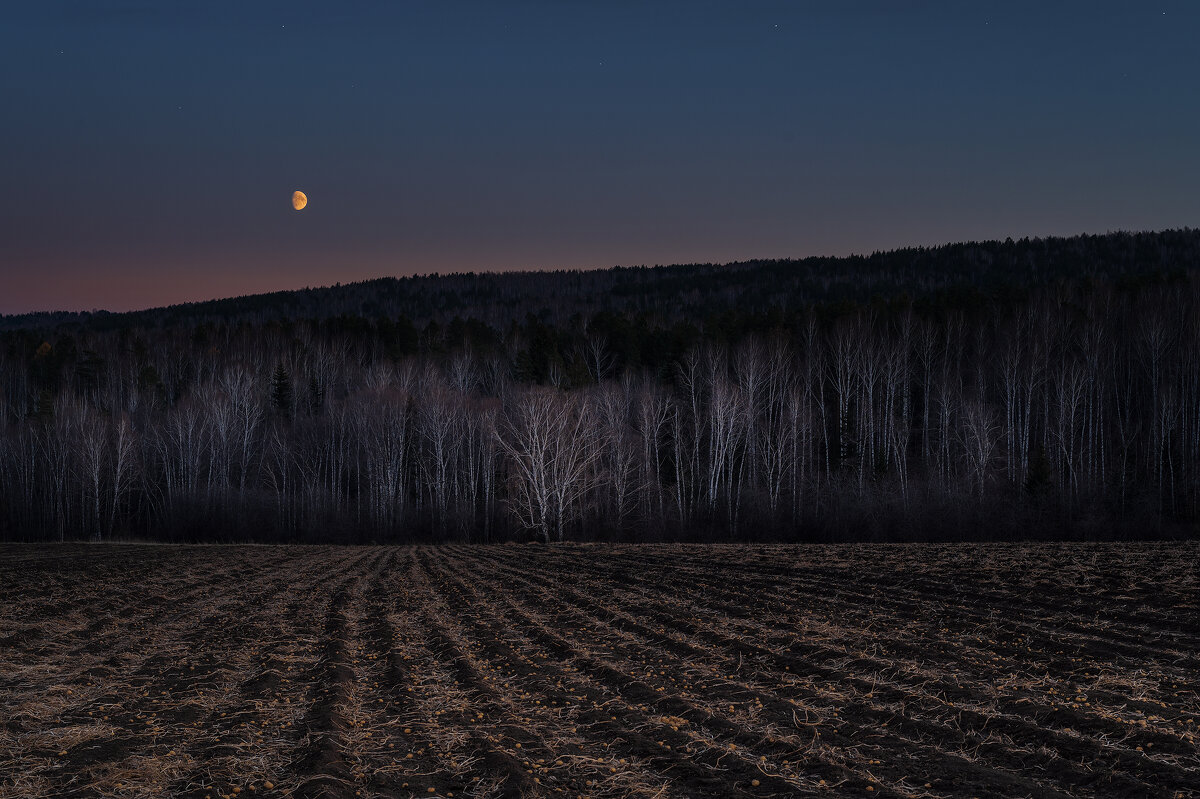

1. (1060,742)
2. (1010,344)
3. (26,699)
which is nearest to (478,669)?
(26,699)

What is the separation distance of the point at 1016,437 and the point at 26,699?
67860 mm

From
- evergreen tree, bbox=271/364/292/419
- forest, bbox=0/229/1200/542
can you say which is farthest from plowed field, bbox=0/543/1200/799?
evergreen tree, bbox=271/364/292/419

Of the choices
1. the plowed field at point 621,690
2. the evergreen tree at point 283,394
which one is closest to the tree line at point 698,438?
the evergreen tree at point 283,394

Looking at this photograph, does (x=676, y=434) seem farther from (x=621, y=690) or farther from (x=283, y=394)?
(x=621, y=690)

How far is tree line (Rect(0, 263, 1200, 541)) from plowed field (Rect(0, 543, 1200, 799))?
27145 mm

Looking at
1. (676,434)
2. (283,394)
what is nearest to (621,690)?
(676,434)

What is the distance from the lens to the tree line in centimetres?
4975

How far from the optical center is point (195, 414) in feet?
231

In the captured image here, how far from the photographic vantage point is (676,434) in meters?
61.1

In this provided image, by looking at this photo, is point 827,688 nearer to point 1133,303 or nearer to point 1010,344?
point 1010,344

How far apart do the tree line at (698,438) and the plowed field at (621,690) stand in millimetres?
27145

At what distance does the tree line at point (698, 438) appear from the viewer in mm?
49750

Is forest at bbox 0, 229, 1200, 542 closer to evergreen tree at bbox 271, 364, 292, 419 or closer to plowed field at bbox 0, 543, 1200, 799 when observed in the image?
evergreen tree at bbox 271, 364, 292, 419

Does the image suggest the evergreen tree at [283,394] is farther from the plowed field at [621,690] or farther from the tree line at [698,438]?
the plowed field at [621,690]
